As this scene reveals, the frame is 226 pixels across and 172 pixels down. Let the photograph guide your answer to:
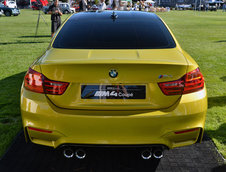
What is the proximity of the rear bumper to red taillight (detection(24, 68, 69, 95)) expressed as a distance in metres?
0.07

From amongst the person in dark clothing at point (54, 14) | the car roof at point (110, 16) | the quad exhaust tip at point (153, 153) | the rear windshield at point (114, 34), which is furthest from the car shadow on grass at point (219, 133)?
the person in dark clothing at point (54, 14)

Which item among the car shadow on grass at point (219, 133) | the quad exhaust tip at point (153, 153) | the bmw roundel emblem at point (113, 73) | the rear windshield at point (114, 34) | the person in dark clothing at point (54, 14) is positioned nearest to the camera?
the bmw roundel emblem at point (113, 73)

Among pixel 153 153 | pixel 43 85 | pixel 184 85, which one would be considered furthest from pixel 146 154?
pixel 43 85

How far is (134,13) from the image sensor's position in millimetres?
4219

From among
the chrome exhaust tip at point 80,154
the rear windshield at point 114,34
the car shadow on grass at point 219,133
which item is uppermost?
the rear windshield at point 114,34

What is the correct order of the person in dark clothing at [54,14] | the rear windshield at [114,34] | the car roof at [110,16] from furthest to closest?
the person in dark clothing at [54,14], the car roof at [110,16], the rear windshield at [114,34]

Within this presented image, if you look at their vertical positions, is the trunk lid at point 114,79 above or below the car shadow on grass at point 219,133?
Answer: above

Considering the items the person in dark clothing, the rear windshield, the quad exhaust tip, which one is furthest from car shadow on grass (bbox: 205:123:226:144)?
the person in dark clothing

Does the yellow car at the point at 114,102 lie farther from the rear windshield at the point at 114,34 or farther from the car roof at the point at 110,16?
the car roof at the point at 110,16

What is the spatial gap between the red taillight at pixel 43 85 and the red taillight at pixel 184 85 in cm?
90

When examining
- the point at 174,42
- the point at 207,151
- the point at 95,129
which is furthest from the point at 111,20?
the point at 207,151

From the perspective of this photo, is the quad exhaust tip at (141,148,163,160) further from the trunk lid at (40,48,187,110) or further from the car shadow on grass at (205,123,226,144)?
the car shadow on grass at (205,123,226,144)

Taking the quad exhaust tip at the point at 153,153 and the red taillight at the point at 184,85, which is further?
the quad exhaust tip at the point at 153,153

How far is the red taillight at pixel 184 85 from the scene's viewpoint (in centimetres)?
257
